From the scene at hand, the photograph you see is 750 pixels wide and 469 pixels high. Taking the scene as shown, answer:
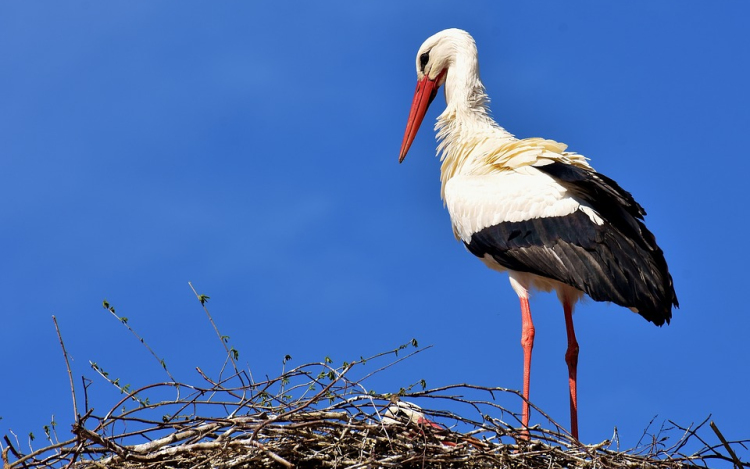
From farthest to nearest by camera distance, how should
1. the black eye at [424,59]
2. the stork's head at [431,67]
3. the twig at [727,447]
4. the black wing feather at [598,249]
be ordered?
the black eye at [424,59]
the stork's head at [431,67]
the black wing feather at [598,249]
the twig at [727,447]

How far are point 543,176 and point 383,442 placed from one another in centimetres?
251

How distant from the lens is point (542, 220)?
6.78 m

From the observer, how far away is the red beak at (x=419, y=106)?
810 centimetres

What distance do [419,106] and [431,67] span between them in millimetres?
294

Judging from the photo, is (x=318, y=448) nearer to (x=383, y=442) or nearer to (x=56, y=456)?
(x=383, y=442)

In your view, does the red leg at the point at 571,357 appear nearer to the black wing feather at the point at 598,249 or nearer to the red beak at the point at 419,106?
the black wing feather at the point at 598,249

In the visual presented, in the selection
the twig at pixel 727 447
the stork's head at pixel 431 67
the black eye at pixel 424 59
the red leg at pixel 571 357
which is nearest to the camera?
the twig at pixel 727 447

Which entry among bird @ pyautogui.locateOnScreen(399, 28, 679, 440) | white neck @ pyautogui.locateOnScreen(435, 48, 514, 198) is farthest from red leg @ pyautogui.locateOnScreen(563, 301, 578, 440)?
white neck @ pyautogui.locateOnScreen(435, 48, 514, 198)

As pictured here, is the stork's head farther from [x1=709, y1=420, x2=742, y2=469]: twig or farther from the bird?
[x1=709, y1=420, x2=742, y2=469]: twig

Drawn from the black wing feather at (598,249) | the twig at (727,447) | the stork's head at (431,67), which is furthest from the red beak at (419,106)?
the twig at (727,447)

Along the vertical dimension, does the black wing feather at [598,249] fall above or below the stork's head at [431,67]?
below

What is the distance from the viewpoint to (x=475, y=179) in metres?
7.12

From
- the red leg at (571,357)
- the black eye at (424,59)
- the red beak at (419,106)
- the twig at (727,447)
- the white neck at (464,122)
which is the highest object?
the black eye at (424,59)

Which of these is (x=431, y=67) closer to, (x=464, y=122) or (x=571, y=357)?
(x=464, y=122)
